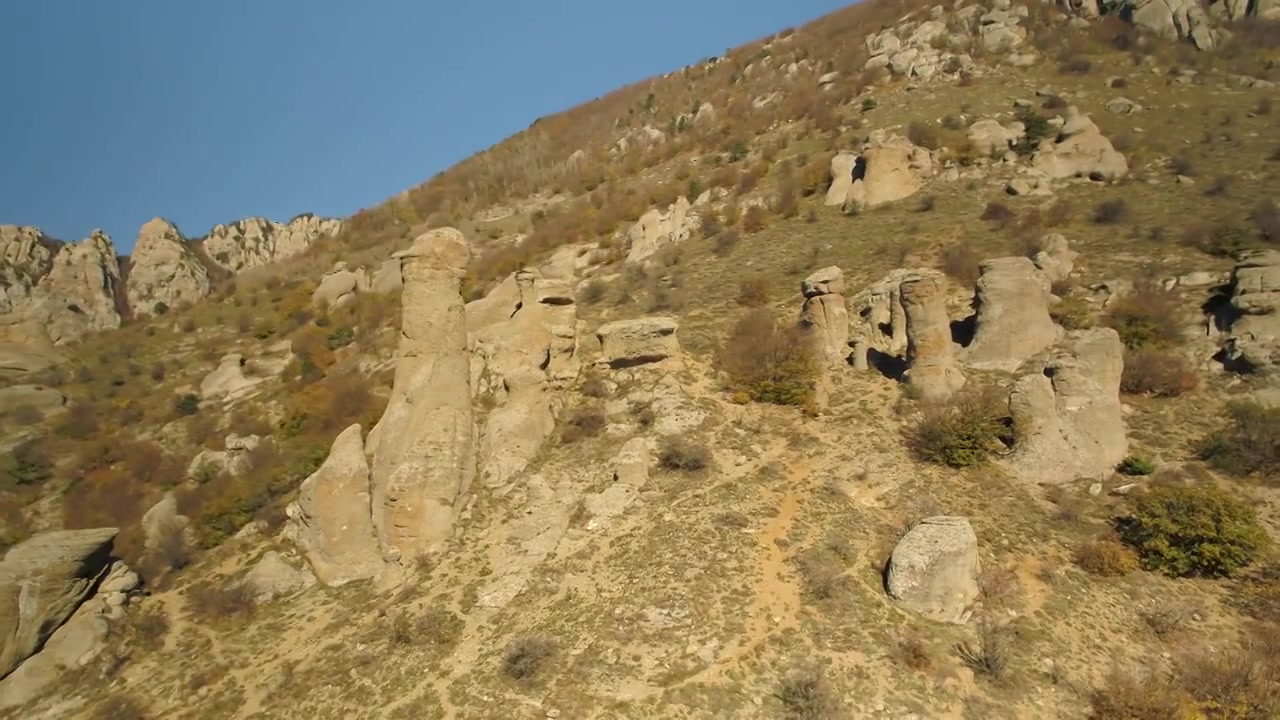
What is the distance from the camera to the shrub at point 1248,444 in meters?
16.2

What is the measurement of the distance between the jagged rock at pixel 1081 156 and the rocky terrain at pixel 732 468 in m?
0.23

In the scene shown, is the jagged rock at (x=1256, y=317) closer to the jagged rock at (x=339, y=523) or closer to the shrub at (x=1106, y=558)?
the shrub at (x=1106, y=558)

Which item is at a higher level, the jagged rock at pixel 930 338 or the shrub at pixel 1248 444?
the jagged rock at pixel 930 338

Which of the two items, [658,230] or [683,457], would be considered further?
[658,230]

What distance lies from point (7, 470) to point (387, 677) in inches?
745

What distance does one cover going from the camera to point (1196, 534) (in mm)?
14328

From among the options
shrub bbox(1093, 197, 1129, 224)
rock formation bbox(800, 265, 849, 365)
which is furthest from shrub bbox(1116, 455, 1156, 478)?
shrub bbox(1093, 197, 1129, 224)

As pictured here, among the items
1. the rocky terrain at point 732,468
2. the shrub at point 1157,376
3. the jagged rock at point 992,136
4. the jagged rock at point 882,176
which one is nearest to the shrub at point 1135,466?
the rocky terrain at point 732,468

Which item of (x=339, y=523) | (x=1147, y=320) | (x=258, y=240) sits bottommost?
(x=1147, y=320)

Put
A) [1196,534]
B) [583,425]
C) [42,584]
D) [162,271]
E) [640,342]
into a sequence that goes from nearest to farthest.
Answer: [1196,534] < [42,584] < [583,425] < [640,342] < [162,271]

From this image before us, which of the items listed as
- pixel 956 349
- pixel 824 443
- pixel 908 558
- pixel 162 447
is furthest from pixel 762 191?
pixel 162 447

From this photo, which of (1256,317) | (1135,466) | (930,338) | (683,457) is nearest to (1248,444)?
(1135,466)

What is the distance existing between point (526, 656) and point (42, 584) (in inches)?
462

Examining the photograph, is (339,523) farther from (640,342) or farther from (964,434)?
(964,434)
